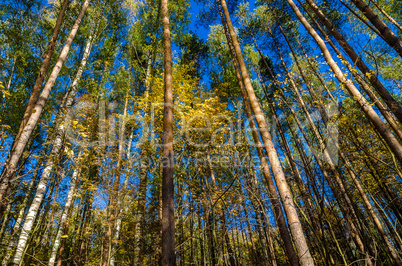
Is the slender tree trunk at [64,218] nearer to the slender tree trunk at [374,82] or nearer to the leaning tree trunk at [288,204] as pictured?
the leaning tree trunk at [288,204]

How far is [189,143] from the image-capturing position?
6.91 meters

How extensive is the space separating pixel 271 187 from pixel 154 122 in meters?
4.57

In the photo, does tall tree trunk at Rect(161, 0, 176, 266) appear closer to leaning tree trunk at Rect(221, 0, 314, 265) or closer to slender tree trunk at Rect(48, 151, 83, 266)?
leaning tree trunk at Rect(221, 0, 314, 265)

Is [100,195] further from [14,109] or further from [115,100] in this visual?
[115,100]

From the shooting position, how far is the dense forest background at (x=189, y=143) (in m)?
3.75

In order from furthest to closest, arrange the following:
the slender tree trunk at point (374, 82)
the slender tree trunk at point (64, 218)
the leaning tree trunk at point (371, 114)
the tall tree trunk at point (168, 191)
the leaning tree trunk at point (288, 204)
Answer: the slender tree trunk at point (64, 218), the slender tree trunk at point (374, 82), the leaning tree trunk at point (371, 114), the leaning tree trunk at point (288, 204), the tall tree trunk at point (168, 191)

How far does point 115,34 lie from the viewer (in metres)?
11.5

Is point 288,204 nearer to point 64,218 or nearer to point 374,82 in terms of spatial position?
point 374,82

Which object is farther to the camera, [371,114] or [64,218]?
[64,218]

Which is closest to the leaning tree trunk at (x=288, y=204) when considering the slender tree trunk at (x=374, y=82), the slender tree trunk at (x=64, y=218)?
the slender tree trunk at (x=374, y=82)

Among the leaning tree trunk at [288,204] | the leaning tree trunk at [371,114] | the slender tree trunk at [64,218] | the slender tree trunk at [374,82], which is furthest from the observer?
the slender tree trunk at [64,218]

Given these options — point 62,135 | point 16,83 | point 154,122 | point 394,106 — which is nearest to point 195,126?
point 154,122

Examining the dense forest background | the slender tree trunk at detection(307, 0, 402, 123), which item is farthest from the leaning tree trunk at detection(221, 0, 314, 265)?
the slender tree trunk at detection(307, 0, 402, 123)

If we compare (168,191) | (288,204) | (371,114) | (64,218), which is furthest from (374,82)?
(64,218)
